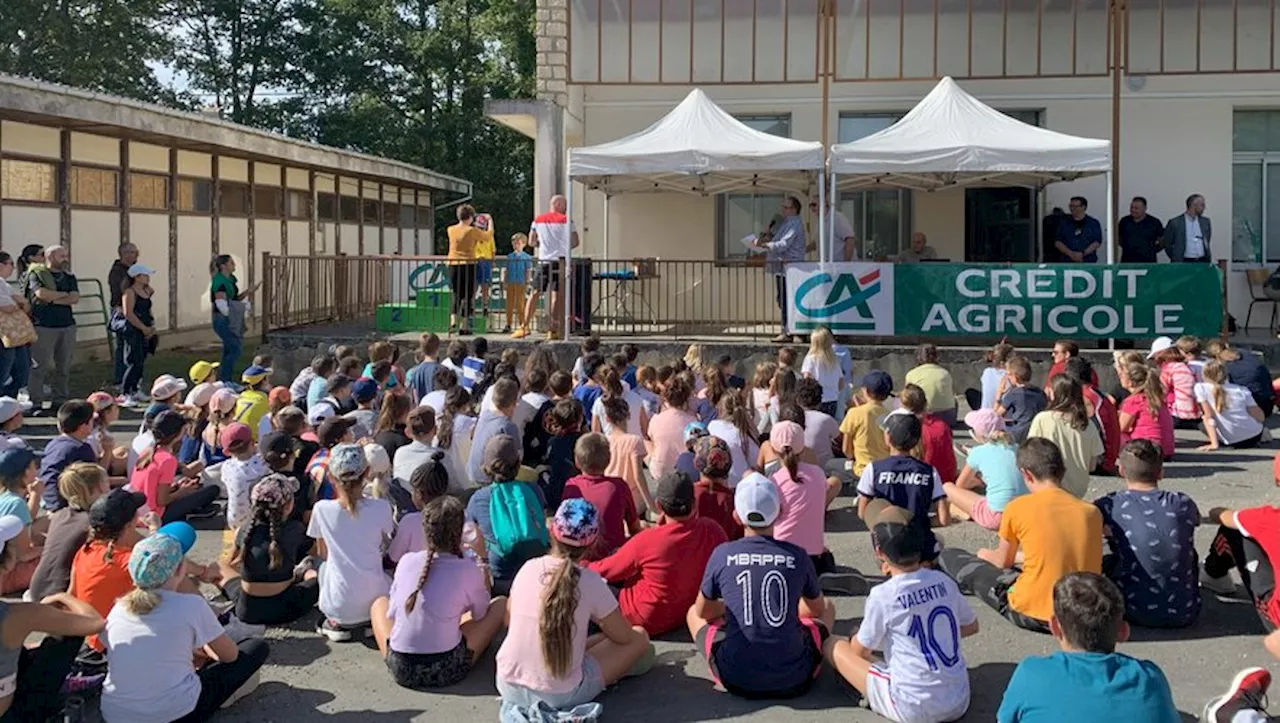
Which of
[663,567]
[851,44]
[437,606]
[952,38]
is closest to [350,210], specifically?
[851,44]

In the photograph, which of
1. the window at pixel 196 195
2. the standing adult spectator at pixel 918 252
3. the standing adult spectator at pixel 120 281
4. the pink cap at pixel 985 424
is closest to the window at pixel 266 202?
the window at pixel 196 195

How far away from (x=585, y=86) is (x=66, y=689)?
14.6 metres

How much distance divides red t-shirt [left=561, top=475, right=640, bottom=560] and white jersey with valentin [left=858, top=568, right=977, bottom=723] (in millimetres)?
2033

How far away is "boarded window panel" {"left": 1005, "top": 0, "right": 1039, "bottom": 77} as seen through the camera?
58.4 ft

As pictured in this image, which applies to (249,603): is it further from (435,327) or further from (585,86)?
(585,86)

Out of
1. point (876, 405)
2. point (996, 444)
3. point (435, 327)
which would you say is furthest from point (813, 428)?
point (435, 327)

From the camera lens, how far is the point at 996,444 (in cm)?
757

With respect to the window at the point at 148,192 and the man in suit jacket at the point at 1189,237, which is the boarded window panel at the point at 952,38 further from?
the window at the point at 148,192

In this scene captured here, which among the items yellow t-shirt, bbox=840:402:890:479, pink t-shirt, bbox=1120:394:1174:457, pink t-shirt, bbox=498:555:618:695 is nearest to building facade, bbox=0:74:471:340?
yellow t-shirt, bbox=840:402:890:479

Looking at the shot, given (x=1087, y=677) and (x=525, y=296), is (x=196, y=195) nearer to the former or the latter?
(x=525, y=296)

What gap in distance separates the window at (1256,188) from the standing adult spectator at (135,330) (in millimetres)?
15233

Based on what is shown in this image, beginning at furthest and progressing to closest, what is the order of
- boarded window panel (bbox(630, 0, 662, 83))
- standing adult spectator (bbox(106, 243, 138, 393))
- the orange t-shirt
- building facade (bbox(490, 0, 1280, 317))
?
boarded window panel (bbox(630, 0, 662, 83))
building facade (bbox(490, 0, 1280, 317))
standing adult spectator (bbox(106, 243, 138, 393))
the orange t-shirt

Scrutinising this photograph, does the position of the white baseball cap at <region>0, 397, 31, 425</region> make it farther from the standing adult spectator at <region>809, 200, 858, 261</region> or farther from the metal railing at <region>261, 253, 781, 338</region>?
the standing adult spectator at <region>809, 200, 858, 261</region>

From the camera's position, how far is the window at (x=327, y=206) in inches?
1051
